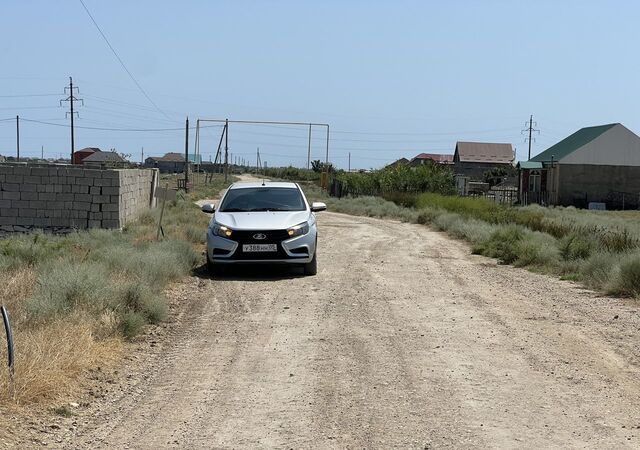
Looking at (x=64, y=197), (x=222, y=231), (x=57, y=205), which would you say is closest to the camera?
(x=222, y=231)

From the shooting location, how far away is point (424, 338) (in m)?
9.04

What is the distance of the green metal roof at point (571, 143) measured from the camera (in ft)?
195

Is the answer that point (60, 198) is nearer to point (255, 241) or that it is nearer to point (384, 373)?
point (255, 241)

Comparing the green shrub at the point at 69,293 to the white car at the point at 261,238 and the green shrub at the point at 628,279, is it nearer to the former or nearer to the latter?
the white car at the point at 261,238

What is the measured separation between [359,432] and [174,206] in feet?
99.5

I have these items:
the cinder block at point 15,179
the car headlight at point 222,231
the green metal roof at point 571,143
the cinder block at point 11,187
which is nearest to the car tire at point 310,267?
the car headlight at point 222,231

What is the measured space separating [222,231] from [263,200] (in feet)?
5.70

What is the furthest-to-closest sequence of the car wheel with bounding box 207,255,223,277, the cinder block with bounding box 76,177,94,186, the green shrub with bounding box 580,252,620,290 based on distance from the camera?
the cinder block with bounding box 76,177,94,186 → the car wheel with bounding box 207,255,223,277 → the green shrub with bounding box 580,252,620,290

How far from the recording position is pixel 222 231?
14.1 metres

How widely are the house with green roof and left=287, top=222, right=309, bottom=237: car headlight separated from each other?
1813 inches

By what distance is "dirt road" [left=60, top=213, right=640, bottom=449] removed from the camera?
5668 mm

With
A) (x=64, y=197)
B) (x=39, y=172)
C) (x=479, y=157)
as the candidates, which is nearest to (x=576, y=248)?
(x=64, y=197)

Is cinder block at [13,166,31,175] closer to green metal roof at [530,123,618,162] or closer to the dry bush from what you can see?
the dry bush

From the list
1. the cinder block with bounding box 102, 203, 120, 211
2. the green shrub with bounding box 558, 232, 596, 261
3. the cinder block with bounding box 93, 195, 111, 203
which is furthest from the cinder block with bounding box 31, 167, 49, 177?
the green shrub with bounding box 558, 232, 596, 261
